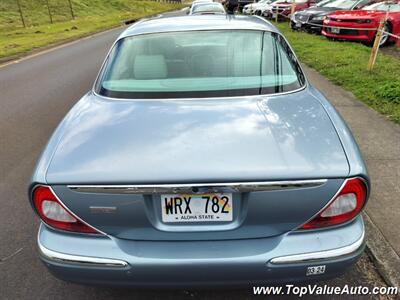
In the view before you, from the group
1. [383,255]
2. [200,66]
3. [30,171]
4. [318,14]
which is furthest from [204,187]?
[318,14]

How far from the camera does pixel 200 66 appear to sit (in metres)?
2.95

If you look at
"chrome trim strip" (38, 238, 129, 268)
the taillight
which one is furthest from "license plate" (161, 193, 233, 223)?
the taillight

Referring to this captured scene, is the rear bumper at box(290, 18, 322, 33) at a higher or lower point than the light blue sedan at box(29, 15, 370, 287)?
lower

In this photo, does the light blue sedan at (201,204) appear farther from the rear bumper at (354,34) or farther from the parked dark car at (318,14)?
the parked dark car at (318,14)

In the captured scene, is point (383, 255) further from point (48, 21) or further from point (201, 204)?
point (48, 21)

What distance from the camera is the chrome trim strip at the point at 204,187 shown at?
1.86 m

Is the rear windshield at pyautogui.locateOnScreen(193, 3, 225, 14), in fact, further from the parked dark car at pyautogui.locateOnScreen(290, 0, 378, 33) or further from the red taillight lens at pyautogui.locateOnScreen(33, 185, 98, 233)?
the red taillight lens at pyautogui.locateOnScreen(33, 185, 98, 233)

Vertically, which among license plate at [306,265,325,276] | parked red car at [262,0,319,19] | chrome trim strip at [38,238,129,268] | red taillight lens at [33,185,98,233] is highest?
red taillight lens at [33,185,98,233]

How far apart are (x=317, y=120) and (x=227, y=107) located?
1.84 feet

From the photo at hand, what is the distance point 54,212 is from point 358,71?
7323mm

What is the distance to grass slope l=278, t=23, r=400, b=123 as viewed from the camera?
6102 millimetres

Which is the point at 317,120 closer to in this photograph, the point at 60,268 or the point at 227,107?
the point at 227,107

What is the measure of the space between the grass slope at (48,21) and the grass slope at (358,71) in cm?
969

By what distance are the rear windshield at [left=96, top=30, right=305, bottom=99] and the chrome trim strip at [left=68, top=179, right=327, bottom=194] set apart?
1.01 metres
